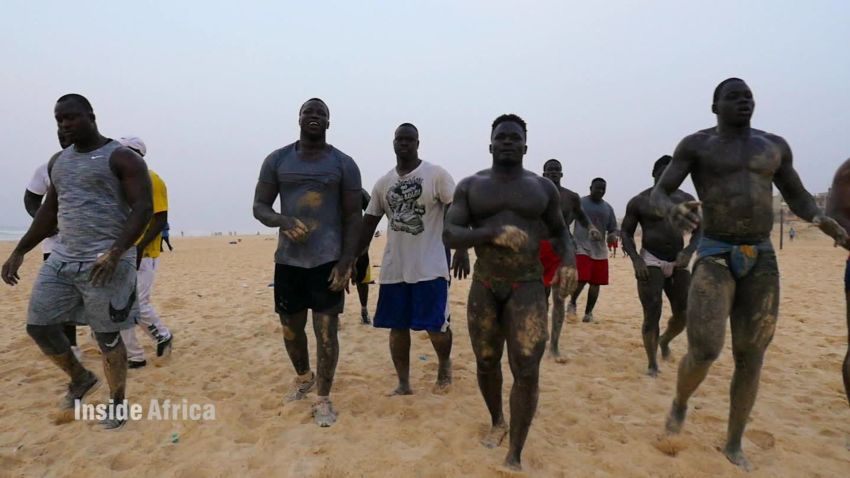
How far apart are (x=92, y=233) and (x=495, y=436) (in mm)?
3193

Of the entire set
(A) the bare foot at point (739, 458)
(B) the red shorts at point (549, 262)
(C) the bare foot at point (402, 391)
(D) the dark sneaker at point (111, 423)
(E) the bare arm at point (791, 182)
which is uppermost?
(E) the bare arm at point (791, 182)

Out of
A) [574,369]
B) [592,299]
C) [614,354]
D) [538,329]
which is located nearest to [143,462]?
[538,329]

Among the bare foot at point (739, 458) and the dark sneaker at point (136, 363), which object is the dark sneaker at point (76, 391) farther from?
the bare foot at point (739, 458)

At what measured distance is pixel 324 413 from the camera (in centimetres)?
343

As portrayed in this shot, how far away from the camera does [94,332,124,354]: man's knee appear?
321cm

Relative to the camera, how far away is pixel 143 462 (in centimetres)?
284

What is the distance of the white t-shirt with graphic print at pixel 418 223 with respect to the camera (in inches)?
149

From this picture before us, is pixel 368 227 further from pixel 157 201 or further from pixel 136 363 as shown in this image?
pixel 136 363

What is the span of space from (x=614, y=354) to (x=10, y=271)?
6037 mm

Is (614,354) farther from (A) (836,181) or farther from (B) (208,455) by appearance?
(B) (208,455)

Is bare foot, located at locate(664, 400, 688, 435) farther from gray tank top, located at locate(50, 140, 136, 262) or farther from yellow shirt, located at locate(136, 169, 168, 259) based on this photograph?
yellow shirt, located at locate(136, 169, 168, 259)

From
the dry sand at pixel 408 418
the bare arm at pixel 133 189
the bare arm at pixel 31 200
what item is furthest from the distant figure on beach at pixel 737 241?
the bare arm at pixel 31 200

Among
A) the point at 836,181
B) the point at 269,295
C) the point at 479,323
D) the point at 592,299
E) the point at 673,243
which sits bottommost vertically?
the point at 269,295

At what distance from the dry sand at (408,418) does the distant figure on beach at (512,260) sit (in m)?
0.58
